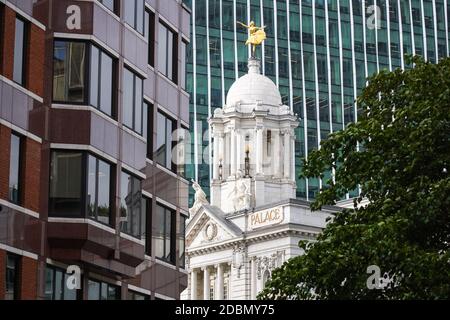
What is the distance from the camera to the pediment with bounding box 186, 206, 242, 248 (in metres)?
125

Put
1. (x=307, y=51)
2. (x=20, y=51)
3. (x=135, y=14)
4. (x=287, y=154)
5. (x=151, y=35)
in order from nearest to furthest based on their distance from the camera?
(x=20, y=51) → (x=135, y=14) → (x=151, y=35) → (x=287, y=154) → (x=307, y=51)

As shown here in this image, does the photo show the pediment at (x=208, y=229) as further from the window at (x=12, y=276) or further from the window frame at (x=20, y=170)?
the window at (x=12, y=276)

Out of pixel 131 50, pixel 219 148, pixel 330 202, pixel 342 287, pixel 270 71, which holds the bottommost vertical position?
pixel 342 287

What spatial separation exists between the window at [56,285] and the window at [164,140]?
1065 centimetres

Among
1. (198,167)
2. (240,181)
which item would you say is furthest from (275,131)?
(198,167)

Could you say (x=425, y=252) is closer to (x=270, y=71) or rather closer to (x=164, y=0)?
(x=164, y=0)

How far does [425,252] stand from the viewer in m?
47.5

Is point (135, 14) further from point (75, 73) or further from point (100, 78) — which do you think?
point (75, 73)

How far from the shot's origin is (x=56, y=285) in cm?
4784

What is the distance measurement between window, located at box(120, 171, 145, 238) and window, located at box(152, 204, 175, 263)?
9.56ft

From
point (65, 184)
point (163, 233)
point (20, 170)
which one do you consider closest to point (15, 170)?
point (20, 170)

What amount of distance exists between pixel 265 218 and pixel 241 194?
301 inches

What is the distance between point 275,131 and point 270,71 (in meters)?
32.5
